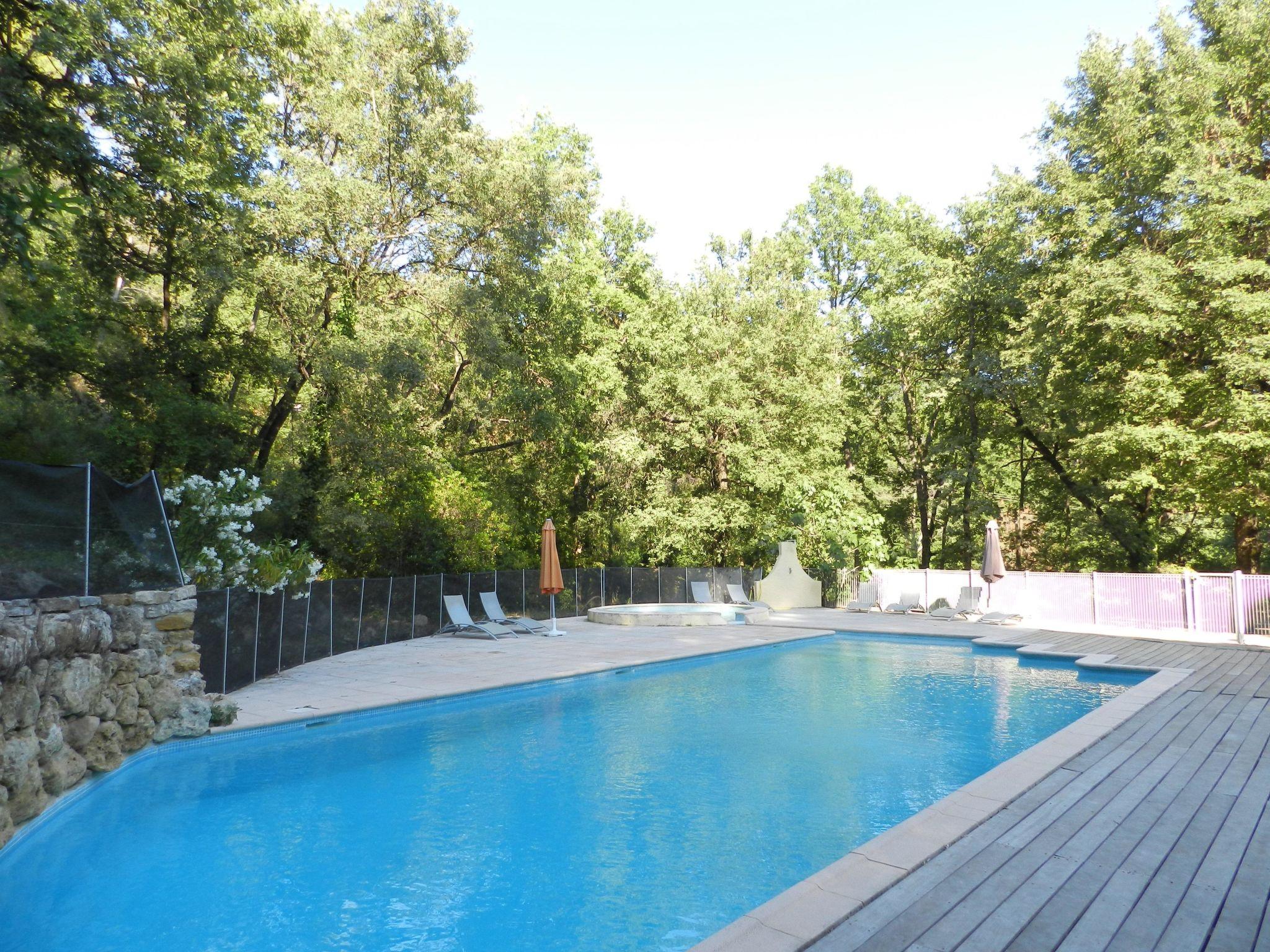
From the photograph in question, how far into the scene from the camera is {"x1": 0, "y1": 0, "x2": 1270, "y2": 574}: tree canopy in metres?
13.9

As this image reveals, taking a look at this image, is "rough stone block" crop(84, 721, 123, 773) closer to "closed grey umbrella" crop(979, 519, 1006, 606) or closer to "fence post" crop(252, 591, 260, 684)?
"fence post" crop(252, 591, 260, 684)

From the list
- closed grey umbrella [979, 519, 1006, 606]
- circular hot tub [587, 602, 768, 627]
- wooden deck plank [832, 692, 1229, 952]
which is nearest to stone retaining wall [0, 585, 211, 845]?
wooden deck plank [832, 692, 1229, 952]

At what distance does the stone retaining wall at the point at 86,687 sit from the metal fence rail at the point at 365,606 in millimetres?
1065

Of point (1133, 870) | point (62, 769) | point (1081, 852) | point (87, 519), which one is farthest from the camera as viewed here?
point (87, 519)

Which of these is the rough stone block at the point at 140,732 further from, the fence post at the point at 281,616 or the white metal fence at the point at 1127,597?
the white metal fence at the point at 1127,597

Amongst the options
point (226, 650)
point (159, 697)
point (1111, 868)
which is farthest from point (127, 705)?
point (1111, 868)

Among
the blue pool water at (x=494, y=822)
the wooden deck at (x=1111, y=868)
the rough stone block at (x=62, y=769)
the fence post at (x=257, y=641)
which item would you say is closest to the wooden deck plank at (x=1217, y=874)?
the wooden deck at (x=1111, y=868)

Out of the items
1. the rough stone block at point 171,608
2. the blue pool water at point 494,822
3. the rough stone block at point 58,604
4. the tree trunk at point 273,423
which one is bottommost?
the blue pool water at point 494,822

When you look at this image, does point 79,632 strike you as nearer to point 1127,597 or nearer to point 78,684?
point 78,684

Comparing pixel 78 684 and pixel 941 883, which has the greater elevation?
pixel 78 684

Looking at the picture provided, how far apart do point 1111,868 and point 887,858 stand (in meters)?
1.04

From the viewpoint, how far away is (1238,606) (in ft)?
44.5

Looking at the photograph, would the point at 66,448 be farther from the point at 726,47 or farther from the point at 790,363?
the point at 790,363

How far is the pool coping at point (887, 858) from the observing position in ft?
10.6
